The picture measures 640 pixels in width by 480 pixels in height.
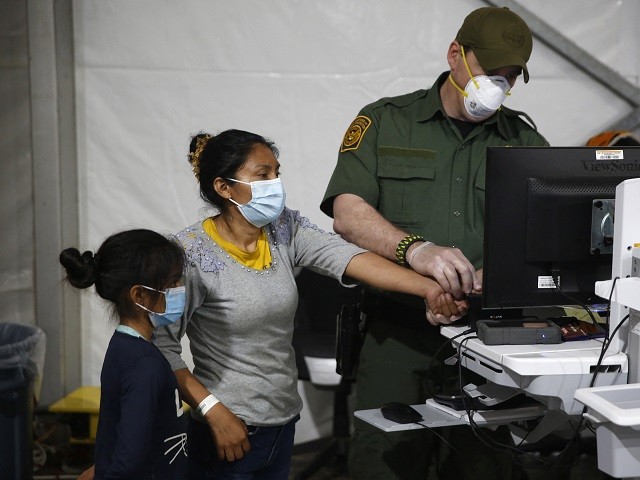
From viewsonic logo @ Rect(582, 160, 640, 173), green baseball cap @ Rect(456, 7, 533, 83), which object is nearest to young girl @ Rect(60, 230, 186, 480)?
viewsonic logo @ Rect(582, 160, 640, 173)

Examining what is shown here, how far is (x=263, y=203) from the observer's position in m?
1.98

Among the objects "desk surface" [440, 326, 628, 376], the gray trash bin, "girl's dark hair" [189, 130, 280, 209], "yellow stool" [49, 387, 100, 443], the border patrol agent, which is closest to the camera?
"desk surface" [440, 326, 628, 376]

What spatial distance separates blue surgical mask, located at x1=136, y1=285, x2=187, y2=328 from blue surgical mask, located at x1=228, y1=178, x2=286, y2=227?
26 centimetres

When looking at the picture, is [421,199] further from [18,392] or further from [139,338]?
[18,392]

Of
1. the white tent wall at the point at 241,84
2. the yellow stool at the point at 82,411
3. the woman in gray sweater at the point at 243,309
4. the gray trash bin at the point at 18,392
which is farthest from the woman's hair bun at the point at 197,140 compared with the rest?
the yellow stool at the point at 82,411

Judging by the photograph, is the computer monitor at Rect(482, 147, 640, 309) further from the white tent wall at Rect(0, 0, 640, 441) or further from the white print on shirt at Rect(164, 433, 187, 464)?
the white tent wall at Rect(0, 0, 640, 441)

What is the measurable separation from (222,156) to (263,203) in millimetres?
147

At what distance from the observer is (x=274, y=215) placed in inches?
78.9

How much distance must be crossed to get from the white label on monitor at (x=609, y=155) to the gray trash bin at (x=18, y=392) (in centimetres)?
194

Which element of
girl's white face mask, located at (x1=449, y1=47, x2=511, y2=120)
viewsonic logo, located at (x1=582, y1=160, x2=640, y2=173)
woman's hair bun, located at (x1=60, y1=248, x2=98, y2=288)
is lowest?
woman's hair bun, located at (x1=60, y1=248, x2=98, y2=288)

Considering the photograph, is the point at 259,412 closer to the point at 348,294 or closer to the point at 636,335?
the point at 636,335

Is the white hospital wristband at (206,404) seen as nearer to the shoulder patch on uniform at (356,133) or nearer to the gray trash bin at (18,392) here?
the shoulder patch on uniform at (356,133)

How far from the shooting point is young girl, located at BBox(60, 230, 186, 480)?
5.60 ft

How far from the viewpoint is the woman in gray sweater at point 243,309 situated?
189 centimetres
